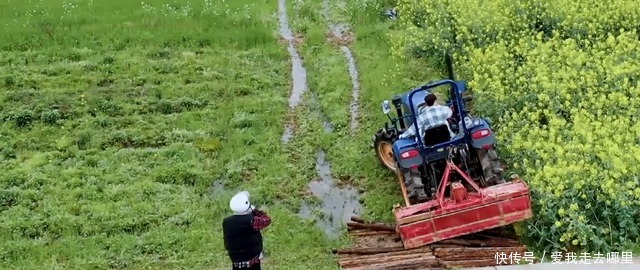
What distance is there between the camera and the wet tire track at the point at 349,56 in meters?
13.6

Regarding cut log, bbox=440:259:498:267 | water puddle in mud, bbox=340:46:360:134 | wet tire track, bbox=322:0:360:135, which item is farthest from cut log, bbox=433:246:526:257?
water puddle in mud, bbox=340:46:360:134

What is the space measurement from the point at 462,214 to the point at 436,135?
1.26 metres

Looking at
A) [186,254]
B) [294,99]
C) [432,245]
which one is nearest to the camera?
[432,245]

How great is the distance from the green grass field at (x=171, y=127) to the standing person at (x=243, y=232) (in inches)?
49.5

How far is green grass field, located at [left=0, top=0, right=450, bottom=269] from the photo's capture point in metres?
9.73

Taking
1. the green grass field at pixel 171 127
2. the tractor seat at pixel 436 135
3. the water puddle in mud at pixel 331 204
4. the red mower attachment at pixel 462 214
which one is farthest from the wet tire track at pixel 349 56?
the red mower attachment at pixel 462 214

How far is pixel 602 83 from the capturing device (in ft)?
39.8

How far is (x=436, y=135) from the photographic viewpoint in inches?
372

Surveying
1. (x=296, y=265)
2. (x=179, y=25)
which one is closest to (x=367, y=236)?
(x=296, y=265)

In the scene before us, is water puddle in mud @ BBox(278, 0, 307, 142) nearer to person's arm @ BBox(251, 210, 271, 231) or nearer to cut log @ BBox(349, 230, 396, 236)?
cut log @ BBox(349, 230, 396, 236)

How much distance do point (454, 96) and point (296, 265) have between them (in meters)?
3.05

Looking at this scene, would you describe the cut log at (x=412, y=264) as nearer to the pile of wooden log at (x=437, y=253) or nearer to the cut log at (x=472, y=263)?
the pile of wooden log at (x=437, y=253)

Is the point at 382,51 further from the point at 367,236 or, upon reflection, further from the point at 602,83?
the point at 367,236

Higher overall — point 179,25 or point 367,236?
point 179,25
